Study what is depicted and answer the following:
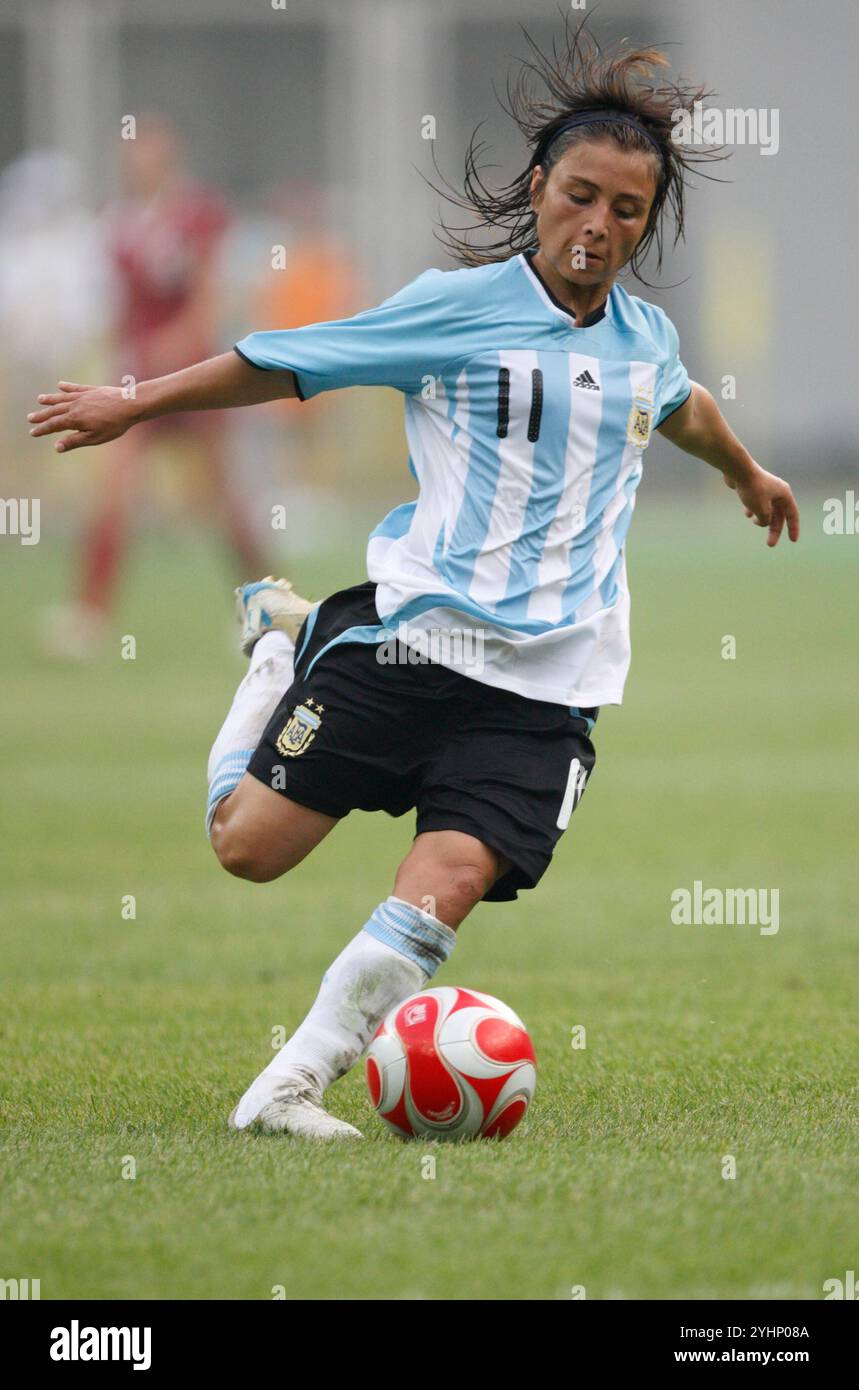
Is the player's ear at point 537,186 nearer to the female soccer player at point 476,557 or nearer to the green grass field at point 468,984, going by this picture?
the female soccer player at point 476,557

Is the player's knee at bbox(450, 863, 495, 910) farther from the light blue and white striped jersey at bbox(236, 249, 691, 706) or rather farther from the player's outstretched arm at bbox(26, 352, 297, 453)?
the player's outstretched arm at bbox(26, 352, 297, 453)

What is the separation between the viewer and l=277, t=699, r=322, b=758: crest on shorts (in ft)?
13.7

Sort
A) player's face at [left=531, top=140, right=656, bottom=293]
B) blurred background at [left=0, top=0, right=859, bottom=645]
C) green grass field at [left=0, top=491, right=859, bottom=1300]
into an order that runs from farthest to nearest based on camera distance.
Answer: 1. blurred background at [left=0, top=0, right=859, bottom=645]
2. player's face at [left=531, top=140, right=656, bottom=293]
3. green grass field at [left=0, top=491, right=859, bottom=1300]

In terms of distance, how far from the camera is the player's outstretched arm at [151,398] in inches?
157

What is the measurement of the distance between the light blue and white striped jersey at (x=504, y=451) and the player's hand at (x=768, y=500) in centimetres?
64

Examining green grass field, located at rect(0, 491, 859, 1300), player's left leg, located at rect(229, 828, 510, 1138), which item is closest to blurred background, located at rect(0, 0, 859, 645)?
green grass field, located at rect(0, 491, 859, 1300)

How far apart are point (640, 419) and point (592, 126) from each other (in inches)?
23.3

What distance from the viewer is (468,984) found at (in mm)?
5777

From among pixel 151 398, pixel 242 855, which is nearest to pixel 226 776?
pixel 242 855

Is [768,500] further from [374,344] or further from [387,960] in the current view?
[387,960]

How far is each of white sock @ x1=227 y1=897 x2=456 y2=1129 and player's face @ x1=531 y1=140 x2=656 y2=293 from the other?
4.29 ft

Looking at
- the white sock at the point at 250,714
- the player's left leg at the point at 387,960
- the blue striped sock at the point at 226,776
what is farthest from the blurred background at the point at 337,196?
the player's left leg at the point at 387,960
